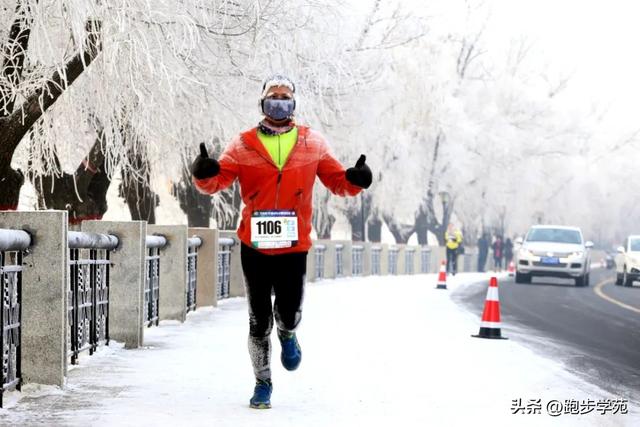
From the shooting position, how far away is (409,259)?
1911 inches

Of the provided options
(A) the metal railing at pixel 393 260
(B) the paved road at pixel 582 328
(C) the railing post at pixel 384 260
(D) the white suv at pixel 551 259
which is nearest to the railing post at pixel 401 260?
(A) the metal railing at pixel 393 260

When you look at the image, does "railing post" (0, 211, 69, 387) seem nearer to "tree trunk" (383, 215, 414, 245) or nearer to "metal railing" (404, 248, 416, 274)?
"metal railing" (404, 248, 416, 274)

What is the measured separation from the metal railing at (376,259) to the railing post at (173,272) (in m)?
27.0

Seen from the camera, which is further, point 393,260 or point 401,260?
point 401,260

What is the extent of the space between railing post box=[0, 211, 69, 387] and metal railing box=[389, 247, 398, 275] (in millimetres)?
37533

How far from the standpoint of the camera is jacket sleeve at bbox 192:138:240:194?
7.58 meters

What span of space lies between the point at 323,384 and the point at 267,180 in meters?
2.08

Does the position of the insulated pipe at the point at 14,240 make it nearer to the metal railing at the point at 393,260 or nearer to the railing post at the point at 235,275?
the railing post at the point at 235,275

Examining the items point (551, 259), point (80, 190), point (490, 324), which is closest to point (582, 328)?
point (490, 324)

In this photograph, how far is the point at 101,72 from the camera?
12.9 m

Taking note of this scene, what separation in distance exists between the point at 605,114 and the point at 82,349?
64291 mm

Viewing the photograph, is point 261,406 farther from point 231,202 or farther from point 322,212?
point 322,212

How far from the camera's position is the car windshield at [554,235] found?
120 feet

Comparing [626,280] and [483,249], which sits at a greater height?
[483,249]
